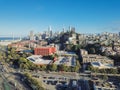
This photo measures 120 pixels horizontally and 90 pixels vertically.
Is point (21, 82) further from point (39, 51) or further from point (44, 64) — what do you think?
point (39, 51)

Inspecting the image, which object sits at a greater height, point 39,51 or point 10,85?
point 39,51

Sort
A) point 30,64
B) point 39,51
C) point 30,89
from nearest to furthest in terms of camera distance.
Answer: point 30,89 → point 30,64 → point 39,51

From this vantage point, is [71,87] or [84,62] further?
[84,62]

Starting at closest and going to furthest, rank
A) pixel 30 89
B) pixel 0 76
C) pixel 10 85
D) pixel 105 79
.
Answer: pixel 30 89
pixel 10 85
pixel 105 79
pixel 0 76

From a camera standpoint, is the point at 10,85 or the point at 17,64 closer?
the point at 10,85

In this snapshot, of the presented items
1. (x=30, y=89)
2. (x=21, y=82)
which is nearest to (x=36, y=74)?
(x=21, y=82)

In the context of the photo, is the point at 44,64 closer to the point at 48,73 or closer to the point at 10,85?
the point at 48,73

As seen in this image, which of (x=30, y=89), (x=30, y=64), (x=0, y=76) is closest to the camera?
(x=30, y=89)

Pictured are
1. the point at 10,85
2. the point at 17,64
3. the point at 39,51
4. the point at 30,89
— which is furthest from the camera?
the point at 39,51

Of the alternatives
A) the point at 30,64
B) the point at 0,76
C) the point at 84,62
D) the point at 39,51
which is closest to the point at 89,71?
the point at 84,62
